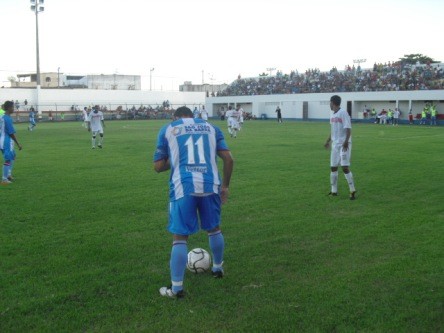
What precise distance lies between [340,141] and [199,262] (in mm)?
5377

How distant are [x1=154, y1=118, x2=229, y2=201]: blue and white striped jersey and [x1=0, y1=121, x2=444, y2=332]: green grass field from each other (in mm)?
1110

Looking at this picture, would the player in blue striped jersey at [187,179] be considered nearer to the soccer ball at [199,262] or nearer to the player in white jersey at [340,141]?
the soccer ball at [199,262]

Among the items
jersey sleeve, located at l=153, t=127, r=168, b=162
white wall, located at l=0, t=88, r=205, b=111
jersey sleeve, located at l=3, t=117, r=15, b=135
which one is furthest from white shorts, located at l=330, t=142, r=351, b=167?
white wall, located at l=0, t=88, r=205, b=111

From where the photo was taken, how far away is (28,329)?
13.6 ft

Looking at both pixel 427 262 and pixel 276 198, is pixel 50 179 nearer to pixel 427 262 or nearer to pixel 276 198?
pixel 276 198

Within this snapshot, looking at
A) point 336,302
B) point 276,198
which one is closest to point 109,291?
point 336,302

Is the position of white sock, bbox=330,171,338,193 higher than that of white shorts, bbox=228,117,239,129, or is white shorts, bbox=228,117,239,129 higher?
white shorts, bbox=228,117,239,129

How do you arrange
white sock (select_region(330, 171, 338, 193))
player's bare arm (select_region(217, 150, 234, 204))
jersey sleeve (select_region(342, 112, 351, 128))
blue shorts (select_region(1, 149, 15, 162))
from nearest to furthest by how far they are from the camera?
player's bare arm (select_region(217, 150, 234, 204)) → jersey sleeve (select_region(342, 112, 351, 128)) → white sock (select_region(330, 171, 338, 193)) → blue shorts (select_region(1, 149, 15, 162))

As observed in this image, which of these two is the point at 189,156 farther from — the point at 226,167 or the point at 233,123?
the point at 233,123

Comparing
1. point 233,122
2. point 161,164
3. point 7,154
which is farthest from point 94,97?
point 161,164

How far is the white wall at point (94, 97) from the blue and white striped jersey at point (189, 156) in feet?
187

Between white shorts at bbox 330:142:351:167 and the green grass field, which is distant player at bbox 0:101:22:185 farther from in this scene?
white shorts at bbox 330:142:351:167

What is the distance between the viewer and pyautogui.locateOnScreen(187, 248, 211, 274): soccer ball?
5.56 meters

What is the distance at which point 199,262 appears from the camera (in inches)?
219
